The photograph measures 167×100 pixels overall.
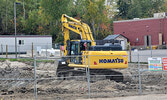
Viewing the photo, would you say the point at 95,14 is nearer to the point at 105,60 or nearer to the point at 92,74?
the point at 92,74

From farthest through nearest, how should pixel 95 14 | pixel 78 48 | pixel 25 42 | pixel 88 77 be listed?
pixel 95 14 < pixel 25 42 < pixel 78 48 < pixel 88 77

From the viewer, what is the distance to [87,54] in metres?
19.6

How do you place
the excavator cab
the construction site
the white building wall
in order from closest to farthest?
1. the construction site
2. the excavator cab
3. the white building wall

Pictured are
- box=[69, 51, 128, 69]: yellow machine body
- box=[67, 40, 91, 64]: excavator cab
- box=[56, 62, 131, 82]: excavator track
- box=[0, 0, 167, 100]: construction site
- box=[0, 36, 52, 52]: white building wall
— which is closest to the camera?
box=[0, 0, 167, 100]: construction site

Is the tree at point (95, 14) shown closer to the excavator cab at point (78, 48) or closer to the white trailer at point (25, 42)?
the white trailer at point (25, 42)

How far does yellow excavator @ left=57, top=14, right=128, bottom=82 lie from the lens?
1931 centimetres

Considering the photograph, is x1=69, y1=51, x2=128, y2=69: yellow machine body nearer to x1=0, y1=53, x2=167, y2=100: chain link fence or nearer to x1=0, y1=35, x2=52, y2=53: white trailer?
x1=0, y1=53, x2=167, y2=100: chain link fence

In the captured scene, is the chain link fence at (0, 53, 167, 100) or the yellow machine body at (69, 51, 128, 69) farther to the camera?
the yellow machine body at (69, 51, 128, 69)

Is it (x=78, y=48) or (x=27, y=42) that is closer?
(x=78, y=48)

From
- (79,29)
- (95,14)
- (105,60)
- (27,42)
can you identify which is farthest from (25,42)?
(105,60)

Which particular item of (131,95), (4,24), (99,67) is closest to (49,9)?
(4,24)

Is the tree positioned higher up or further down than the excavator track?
higher up

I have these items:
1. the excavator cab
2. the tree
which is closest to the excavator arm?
the excavator cab

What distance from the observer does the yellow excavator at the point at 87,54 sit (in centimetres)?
1931
